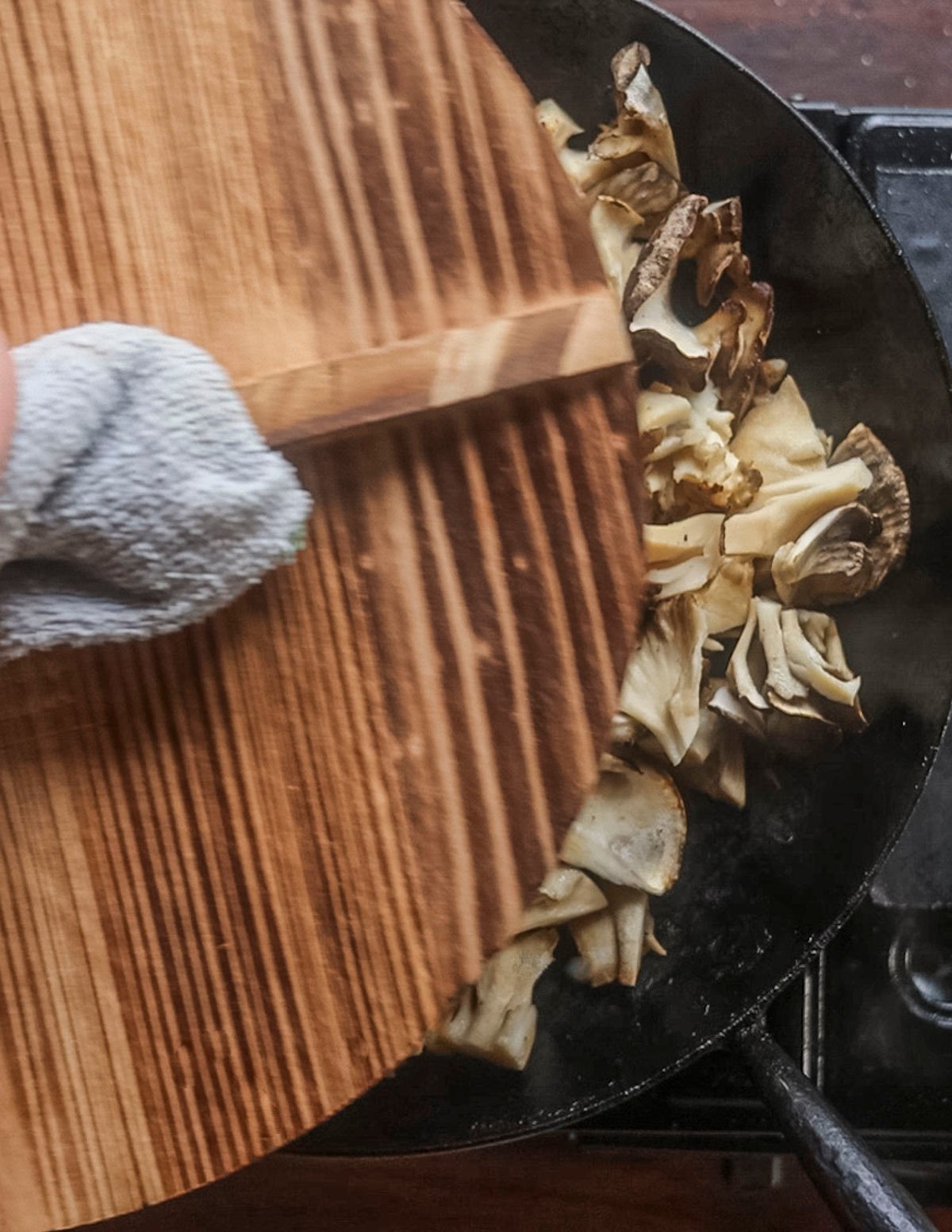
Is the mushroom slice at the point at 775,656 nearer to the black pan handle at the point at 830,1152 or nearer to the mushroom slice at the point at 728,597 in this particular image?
the mushroom slice at the point at 728,597

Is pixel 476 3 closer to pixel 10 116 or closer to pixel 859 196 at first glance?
pixel 859 196

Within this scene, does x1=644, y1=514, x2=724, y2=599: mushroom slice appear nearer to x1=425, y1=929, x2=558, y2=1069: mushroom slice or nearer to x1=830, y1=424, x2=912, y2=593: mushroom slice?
x1=830, y1=424, x2=912, y2=593: mushroom slice

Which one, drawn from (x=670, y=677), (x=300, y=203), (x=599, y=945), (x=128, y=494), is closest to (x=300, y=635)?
(x=128, y=494)

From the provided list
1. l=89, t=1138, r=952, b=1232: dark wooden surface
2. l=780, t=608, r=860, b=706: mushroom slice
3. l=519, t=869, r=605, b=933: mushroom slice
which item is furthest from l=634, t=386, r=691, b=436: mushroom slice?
l=89, t=1138, r=952, b=1232: dark wooden surface

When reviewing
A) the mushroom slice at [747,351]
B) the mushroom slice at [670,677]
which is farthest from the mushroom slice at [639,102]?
the mushroom slice at [670,677]

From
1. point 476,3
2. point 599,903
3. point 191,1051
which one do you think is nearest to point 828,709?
point 599,903
